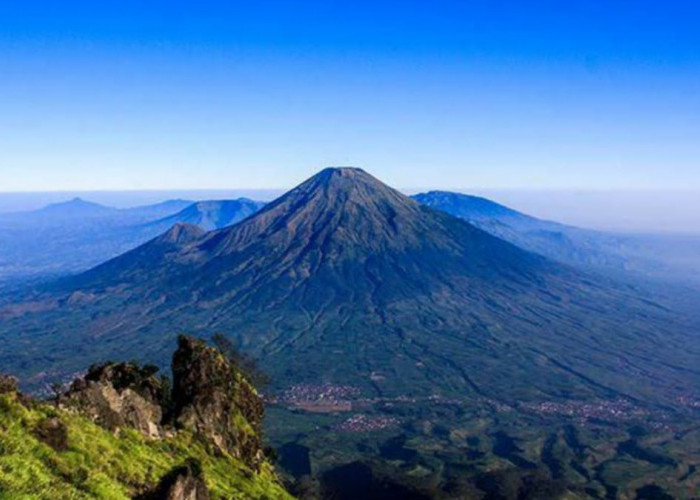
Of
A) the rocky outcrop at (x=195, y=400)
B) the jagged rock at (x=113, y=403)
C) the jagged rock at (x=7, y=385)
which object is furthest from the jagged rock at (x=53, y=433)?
the rocky outcrop at (x=195, y=400)

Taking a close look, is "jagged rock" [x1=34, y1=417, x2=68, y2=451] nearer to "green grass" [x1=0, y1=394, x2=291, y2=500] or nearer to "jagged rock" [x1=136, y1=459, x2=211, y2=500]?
"green grass" [x1=0, y1=394, x2=291, y2=500]

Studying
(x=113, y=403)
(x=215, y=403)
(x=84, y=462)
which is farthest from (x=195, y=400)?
(x=84, y=462)

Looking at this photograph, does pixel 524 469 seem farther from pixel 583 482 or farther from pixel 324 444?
pixel 324 444

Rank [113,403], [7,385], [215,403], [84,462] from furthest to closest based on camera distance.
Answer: [215,403], [113,403], [7,385], [84,462]

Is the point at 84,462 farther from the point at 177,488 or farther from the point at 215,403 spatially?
the point at 215,403

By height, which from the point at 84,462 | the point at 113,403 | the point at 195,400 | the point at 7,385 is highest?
the point at 7,385

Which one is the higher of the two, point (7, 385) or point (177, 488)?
point (7, 385)

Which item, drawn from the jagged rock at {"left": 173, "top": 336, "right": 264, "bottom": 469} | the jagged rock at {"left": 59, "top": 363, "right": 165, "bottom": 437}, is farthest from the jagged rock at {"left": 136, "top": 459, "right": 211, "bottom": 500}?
the jagged rock at {"left": 173, "top": 336, "right": 264, "bottom": 469}
